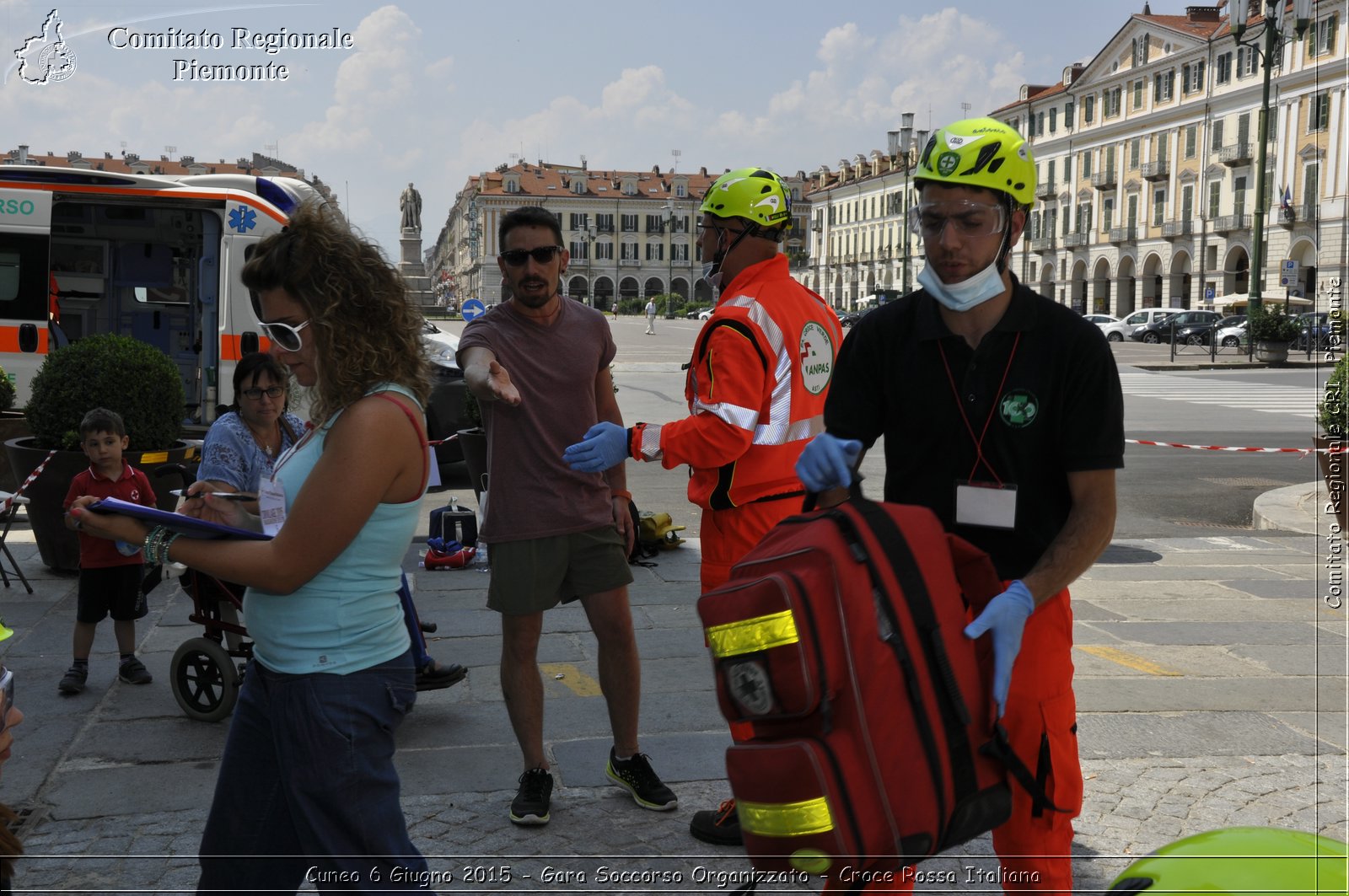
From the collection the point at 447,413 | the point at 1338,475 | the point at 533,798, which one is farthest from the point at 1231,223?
the point at 533,798

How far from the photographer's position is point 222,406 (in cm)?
1173

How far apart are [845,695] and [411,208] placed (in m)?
46.9

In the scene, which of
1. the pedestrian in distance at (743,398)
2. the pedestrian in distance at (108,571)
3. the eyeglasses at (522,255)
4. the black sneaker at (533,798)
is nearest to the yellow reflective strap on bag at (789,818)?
the pedestrian in distance at (743,398)

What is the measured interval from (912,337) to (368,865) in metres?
1.48

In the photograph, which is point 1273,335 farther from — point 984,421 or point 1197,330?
point 984,421

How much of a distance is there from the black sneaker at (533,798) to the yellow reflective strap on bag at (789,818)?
2201 mm

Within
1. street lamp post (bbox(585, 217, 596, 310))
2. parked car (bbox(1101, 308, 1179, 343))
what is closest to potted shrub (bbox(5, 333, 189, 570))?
parked car (bbox(1101, 308, 1179, 343))

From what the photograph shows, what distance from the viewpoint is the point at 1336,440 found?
8.41 meters

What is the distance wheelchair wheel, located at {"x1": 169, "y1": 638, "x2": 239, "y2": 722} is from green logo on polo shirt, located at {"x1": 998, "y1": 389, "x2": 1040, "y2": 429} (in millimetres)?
3660

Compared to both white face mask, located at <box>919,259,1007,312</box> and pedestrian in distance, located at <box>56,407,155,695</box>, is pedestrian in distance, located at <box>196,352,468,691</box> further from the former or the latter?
white face mask, located at <box>919,259,1007,312</box>

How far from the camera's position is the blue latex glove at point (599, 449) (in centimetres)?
358

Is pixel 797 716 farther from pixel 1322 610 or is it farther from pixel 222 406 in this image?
pixel 222 406

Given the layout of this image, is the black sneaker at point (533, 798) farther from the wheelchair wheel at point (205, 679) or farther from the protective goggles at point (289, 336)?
the protective goggles at point (289, 336)

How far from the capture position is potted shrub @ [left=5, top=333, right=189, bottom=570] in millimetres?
7766
